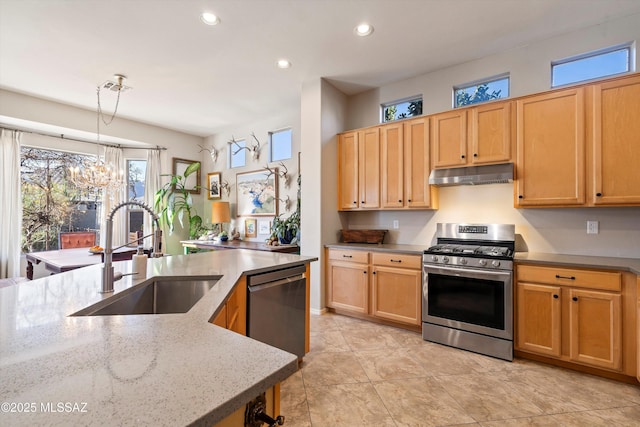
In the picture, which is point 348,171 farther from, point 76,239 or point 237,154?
point 76,239

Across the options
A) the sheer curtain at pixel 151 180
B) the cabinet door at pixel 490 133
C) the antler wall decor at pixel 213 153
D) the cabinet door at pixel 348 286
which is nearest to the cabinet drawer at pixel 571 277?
the cabinet door at pixel 490 133

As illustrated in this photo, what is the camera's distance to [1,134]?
4.34 meters

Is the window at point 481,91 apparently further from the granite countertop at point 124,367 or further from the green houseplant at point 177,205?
the green houseplant at point 177,205

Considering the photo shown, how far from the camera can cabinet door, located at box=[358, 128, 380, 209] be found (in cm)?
368

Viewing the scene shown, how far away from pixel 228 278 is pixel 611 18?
3826 millimetres

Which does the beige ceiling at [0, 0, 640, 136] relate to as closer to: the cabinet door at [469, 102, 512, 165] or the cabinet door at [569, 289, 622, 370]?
the cabinet door at [469, 102, 512, 165]

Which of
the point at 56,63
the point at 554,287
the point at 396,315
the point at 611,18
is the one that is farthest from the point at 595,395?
the point at 56,63

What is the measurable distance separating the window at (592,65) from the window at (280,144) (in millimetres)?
3501

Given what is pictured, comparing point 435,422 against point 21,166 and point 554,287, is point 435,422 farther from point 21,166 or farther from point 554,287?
point 21,166

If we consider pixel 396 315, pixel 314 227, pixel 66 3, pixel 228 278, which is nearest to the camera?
pixel 228 278

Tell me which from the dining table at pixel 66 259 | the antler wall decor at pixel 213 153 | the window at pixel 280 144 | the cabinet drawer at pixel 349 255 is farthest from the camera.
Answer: the antler wall decor at pixel 213 153

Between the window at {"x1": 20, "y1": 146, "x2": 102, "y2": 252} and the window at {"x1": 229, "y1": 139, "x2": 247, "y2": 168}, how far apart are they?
240cm

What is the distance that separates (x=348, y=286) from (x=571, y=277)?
6.85 feet

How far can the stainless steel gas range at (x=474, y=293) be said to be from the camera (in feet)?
8.50
